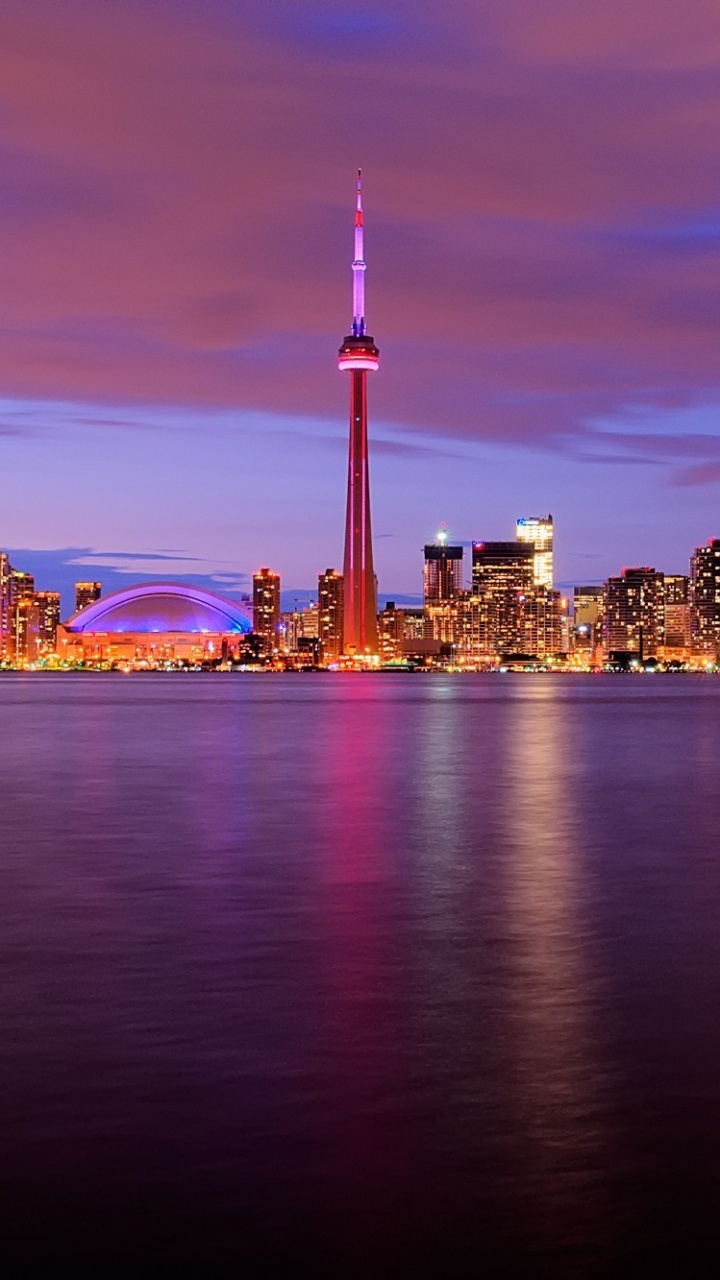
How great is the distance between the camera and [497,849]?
29.0 metres

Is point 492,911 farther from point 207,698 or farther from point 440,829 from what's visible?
point 207,698

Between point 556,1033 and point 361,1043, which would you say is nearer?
point 361,1043

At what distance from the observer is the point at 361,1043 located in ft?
42.3

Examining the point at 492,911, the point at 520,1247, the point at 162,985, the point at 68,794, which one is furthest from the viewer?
the point at 68,794

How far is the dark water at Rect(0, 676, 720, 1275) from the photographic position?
8680 millimetres

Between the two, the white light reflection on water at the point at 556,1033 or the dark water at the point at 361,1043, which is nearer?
the dark water at the point at 361,1043

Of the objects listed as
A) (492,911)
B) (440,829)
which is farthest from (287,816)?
(492,911)

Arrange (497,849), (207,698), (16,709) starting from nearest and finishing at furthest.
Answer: (497,849) → (16,709) → (207,698)

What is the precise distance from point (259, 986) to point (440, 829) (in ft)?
57.6

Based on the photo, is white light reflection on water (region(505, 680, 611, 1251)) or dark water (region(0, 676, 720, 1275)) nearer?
dark water (region(0, 676, 720, 1275))

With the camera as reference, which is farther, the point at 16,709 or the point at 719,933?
the point at 16,709

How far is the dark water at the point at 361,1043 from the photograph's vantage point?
8.68m

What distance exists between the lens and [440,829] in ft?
107

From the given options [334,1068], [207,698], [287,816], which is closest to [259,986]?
[334,1068]
